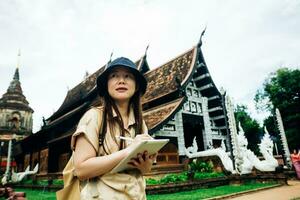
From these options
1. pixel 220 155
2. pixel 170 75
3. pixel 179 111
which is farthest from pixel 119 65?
pixel 170 75

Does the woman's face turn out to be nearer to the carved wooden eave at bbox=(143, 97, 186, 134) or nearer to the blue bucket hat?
the blue bucket hat

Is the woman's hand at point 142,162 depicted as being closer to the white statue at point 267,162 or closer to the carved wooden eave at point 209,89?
the white statue at point 267,162

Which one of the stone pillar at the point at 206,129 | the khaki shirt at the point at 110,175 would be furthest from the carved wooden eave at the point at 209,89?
the khaki shirt at the point at 110,175

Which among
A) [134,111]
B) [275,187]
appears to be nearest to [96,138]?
[134,111]

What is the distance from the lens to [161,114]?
458 inches

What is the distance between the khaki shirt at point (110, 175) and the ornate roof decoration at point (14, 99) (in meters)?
37.2

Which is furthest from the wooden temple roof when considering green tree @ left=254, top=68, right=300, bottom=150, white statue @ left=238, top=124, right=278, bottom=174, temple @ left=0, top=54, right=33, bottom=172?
temple @ left=0, top=54, right=33, bottom=172

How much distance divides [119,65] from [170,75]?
1303 cm

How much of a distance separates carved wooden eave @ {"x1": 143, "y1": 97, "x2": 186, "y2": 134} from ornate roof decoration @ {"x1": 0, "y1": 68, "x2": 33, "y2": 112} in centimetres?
2774

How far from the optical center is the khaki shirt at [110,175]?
3.92ft

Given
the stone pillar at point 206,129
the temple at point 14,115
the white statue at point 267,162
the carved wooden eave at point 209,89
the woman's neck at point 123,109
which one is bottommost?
the white statue at point 267,162

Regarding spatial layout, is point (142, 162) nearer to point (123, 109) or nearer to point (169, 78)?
point (123, 109)

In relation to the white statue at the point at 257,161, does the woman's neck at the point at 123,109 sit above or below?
above

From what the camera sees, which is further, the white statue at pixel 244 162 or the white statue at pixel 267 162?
the white statue at pixel 244 162
